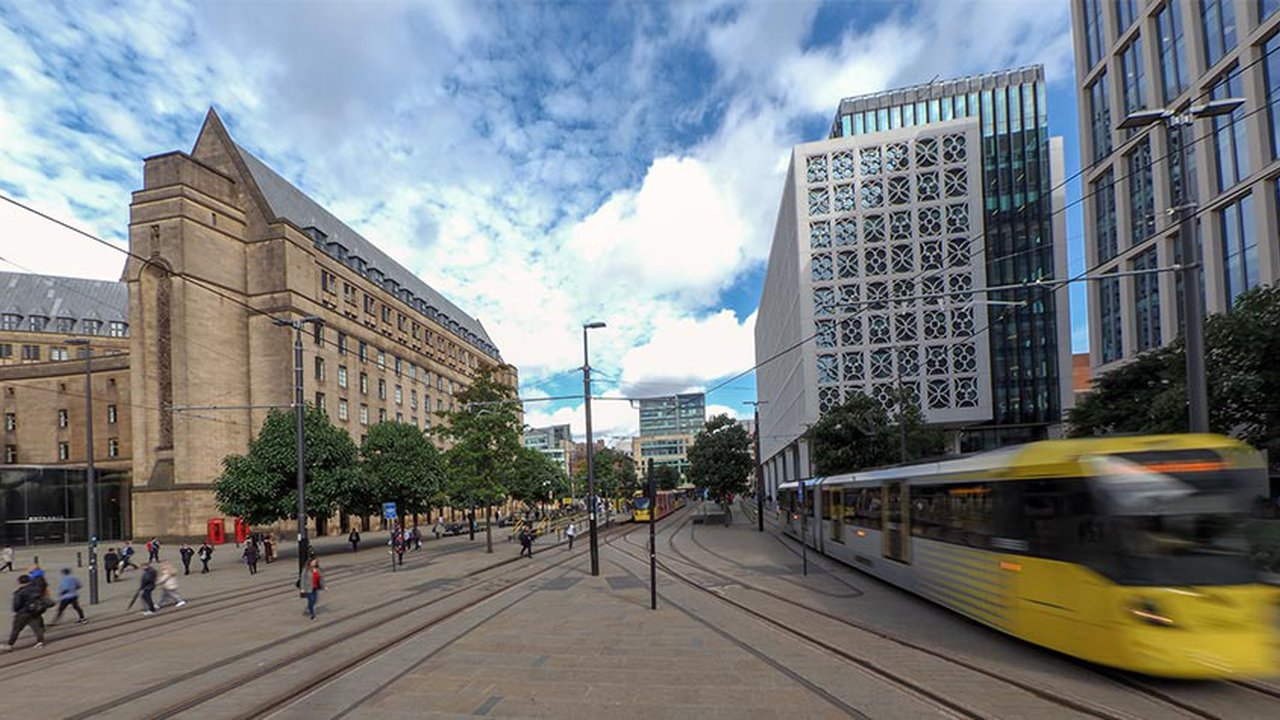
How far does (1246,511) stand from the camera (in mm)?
7910

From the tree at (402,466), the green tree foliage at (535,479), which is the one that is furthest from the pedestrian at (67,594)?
the tree at (402,466)

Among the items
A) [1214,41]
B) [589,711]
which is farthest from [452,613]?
[1214,41]

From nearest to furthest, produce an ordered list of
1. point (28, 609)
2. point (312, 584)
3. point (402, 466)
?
point (28, 609)
point (312, 584)
point (402, 466)

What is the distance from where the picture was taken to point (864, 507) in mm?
17906

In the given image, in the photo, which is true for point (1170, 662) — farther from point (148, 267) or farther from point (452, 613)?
point (148, 267)

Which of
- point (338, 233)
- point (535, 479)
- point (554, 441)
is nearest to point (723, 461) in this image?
point (535, 479)

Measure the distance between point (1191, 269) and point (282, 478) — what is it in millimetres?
33911

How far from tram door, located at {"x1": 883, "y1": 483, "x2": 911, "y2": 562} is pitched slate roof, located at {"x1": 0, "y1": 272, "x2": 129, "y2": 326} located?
95.0 meters

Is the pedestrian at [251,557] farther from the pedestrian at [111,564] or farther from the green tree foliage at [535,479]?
the green tree foliage at [535,479]

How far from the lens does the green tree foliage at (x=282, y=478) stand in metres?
30.9

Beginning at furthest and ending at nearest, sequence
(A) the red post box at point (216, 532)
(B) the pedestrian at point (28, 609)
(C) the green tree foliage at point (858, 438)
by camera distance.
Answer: (A) the red post box at point (216, 532) → (C) the green tree foliage at point (858, 438) → (B) the pedestrian at point (28, 609)

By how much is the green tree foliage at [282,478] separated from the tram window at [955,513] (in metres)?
27.4

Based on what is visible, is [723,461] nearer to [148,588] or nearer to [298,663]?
[148,588]

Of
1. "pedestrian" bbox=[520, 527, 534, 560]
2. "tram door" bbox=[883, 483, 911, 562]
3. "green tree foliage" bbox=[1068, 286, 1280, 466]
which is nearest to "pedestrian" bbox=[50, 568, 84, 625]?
"pedestrian" bbox=[520, 527, 534, 560]
